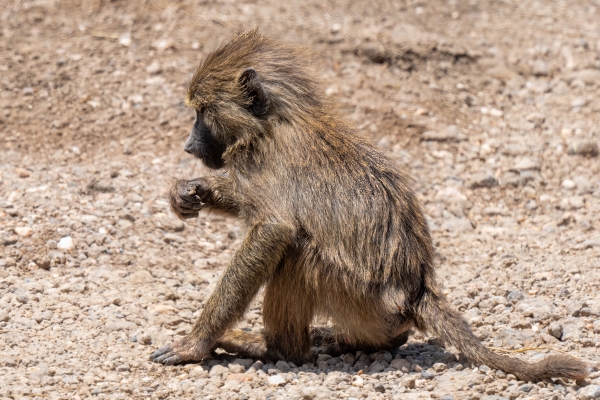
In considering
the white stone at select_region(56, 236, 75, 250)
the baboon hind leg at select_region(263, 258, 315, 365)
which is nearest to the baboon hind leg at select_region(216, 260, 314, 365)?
the baboon hind leg at select_region(263, 258, 315, 365)

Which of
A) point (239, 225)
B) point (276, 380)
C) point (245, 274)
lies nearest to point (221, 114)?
point (245, 274)

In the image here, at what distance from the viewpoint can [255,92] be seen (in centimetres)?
Answer: 509

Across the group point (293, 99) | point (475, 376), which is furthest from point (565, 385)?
point (293, 99)

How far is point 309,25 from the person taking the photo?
9570 millimetres

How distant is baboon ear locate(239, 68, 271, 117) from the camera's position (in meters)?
5.05

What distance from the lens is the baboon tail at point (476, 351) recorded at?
4.25 meters

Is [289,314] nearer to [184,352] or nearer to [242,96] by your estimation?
[184,352]

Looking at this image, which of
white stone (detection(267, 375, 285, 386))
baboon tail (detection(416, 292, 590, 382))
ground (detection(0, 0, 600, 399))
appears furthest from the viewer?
ground (detection(0, 0, 600, 399))

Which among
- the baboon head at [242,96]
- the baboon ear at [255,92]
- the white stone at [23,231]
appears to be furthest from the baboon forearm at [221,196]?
the white stone at [23,231]

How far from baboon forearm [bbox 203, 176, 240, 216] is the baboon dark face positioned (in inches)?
10.3

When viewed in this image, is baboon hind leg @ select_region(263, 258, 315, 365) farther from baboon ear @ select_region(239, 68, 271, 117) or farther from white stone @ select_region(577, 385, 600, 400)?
white stone @ select_region(577, 385, 600, 400)

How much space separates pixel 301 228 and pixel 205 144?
3.07 feet

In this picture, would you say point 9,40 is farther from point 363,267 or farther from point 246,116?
point 363,267

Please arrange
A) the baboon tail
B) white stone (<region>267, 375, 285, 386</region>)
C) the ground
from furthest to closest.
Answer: the ground → white stone (<region>267, 375, 285, 386</region>) → the baboon tail
